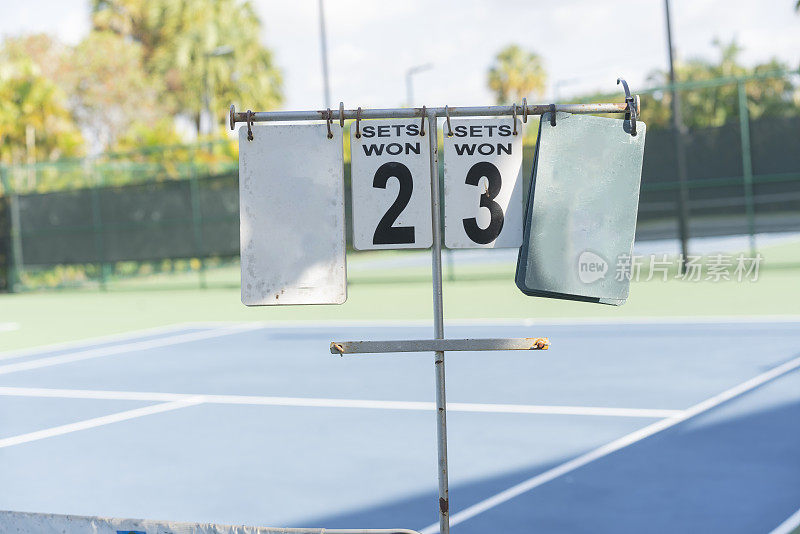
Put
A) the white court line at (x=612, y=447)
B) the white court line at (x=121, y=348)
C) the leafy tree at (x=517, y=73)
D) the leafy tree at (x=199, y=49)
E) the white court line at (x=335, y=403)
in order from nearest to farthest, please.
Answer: the white court line at (x=612, y=447) < the white court line at (x=335, y=403) < the white court line at (x=121, y=348) < the leafy tree at (x=199, y=49) < the leafy tree at (x=517, y=73)

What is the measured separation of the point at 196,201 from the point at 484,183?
19.8m

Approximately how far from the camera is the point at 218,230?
72.1 ft

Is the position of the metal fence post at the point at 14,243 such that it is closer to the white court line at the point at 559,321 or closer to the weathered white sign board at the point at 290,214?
the white court line at the point at 559,321

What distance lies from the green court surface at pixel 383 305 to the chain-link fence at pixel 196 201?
0.95 metres

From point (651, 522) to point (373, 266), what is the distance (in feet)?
84.8

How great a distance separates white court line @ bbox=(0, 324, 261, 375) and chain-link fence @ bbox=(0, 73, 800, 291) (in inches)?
199

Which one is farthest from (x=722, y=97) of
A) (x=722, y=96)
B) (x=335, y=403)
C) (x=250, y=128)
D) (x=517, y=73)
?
(x=250, y=128)

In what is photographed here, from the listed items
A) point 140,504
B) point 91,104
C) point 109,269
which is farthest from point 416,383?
point 91,104

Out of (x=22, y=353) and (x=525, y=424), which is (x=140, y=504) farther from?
(x=22, y=353)

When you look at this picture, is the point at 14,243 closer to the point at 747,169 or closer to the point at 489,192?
the point at 747,169

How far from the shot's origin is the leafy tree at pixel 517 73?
71.8 metres

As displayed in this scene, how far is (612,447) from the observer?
613 centimetres

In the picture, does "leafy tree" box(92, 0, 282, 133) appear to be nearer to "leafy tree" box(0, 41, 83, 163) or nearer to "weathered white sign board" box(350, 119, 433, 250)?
"leafy tree" box(0, 41, 83, 163)

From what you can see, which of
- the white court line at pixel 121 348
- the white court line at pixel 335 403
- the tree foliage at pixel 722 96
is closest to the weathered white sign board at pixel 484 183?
the white court line at pixel 335 403
